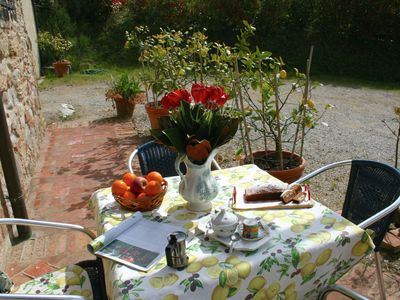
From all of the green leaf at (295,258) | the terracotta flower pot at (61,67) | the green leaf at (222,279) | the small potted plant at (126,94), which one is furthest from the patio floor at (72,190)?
the terracotta flower pot at (61,67)

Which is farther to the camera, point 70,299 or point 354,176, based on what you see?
point 354,176

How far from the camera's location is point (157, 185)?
5.31 ft

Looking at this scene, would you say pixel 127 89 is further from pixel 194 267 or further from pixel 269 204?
pixel 194 267

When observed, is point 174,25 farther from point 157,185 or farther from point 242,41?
point 157,185

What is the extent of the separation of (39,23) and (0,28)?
8.50 m

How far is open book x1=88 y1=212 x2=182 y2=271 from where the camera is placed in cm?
132

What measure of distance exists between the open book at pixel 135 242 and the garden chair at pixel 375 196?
878mm

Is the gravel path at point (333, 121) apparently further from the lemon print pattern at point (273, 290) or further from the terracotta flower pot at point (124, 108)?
the lemon print pattern at point (273, 290)

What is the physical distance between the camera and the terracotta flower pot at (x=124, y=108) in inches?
230

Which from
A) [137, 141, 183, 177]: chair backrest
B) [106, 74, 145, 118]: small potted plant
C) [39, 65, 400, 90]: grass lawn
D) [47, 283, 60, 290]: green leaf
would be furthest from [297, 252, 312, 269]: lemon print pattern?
[39, 65, 400, 90]: grass lawn

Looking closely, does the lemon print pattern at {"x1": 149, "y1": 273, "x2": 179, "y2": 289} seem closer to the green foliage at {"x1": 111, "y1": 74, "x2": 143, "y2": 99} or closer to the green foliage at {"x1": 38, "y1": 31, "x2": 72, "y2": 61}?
the green foliage at {"x1": 111, "y1": 74, "x2": 143, "y2": 99}

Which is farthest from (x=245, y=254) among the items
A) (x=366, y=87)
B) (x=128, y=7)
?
(x=128, y=7)

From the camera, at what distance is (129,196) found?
5.32ft

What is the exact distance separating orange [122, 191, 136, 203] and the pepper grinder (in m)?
0.40
